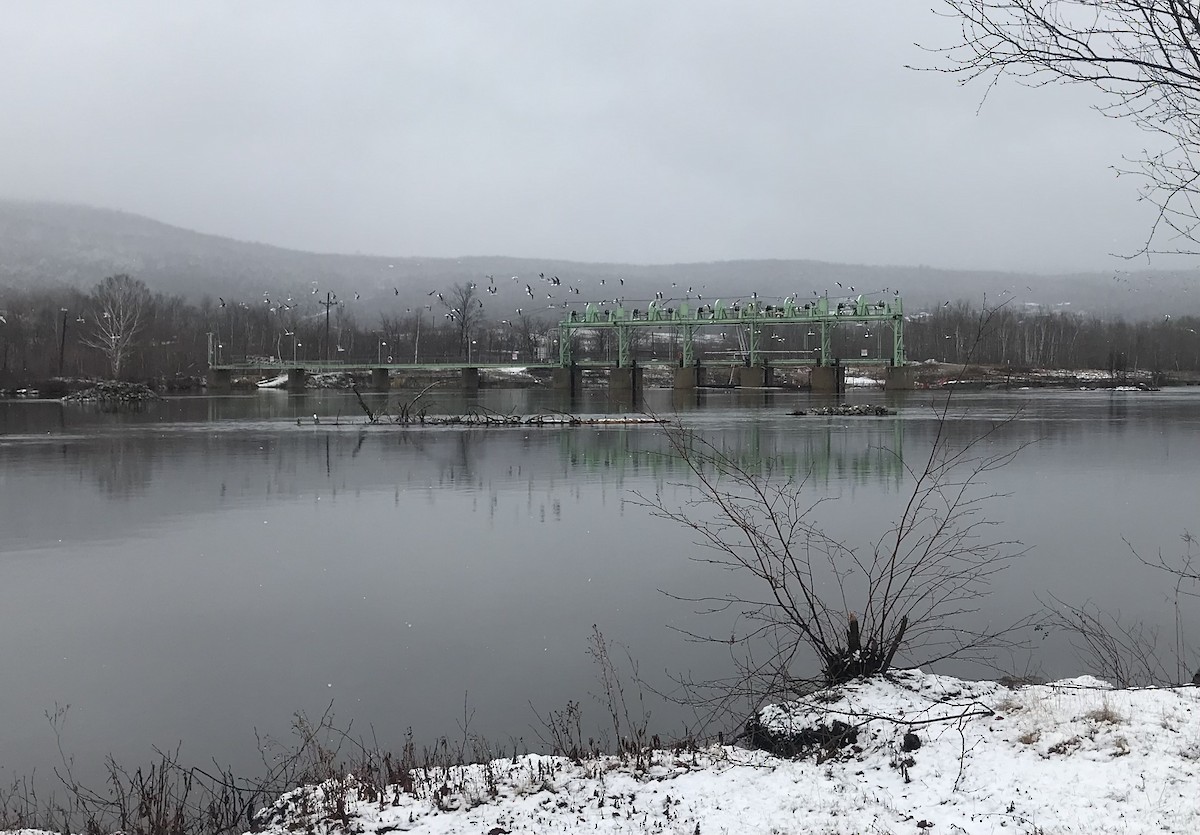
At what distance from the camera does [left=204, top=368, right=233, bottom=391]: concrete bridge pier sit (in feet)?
375

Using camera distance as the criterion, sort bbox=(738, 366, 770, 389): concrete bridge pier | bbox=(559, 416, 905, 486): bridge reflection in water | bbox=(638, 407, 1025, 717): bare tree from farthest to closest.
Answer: bbox=(738, 366, 770, 389): concrete bridge pier < bbox=(559, 416, 905, 486): bridge reflection in water < bbox=(638, 407, 1025, 717): bare tree

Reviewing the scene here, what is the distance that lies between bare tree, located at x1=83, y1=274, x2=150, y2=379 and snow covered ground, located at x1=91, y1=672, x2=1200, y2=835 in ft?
332

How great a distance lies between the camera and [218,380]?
4545 inches

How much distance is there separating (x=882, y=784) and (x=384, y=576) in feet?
30.9

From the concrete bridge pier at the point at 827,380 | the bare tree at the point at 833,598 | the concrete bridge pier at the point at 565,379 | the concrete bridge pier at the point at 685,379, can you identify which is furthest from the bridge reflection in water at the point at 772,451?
the concrete bridge pier at the point at 565,379

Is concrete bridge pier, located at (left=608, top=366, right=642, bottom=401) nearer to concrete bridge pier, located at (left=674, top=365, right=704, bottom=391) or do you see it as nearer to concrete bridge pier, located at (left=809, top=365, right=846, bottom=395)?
concrete bridge pier, located at (left=674, top=365, right=704, bottom=391)

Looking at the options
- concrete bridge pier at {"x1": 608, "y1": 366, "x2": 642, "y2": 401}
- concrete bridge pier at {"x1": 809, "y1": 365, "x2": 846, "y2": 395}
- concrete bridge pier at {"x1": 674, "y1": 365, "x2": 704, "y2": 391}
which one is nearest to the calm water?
concrete bridge pier at {"x1": 809, "y1": 365, "x2": 846, "y2": 395}

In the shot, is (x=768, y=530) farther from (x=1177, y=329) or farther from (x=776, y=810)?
(x=1177, y=329)

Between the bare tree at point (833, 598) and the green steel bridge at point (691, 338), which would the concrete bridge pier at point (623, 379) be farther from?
the bare tree at point (833, 598)

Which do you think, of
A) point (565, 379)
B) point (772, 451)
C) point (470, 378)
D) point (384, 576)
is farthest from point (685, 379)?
point (384, 576)

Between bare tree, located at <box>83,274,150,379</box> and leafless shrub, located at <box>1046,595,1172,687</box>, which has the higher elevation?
bare tree, located at <box>83,274,150,379</box>

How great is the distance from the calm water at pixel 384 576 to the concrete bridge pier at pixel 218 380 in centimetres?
8725

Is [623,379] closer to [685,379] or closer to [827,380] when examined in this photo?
[685,379]

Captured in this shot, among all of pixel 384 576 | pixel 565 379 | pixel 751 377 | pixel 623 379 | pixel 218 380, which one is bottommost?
pixel 384 576
